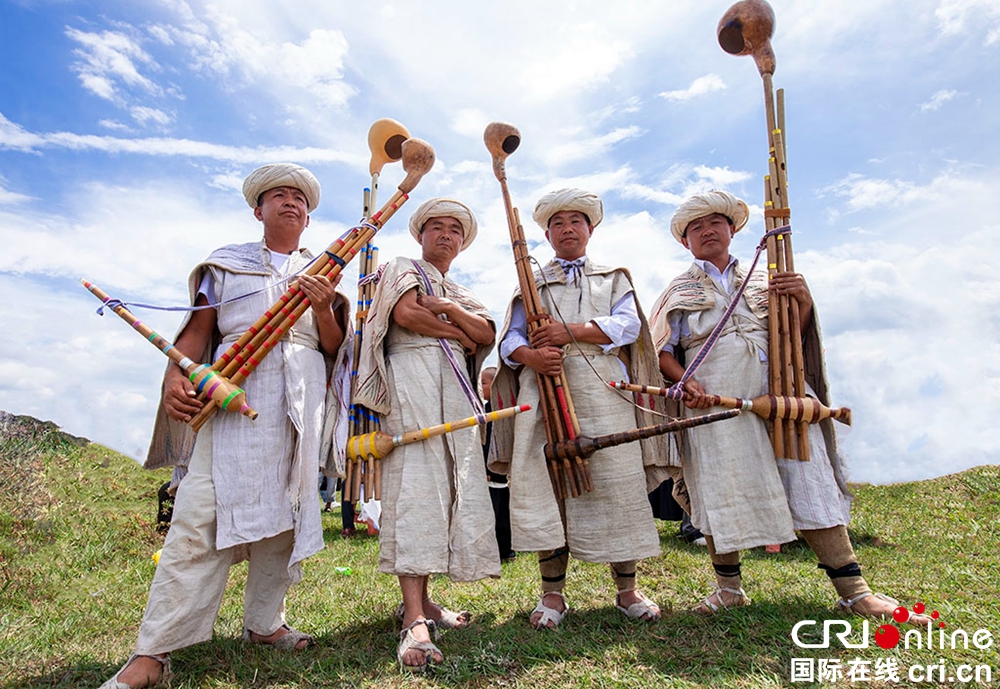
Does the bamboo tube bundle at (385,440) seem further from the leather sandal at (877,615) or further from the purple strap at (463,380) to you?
the leather sandal at (877,615)

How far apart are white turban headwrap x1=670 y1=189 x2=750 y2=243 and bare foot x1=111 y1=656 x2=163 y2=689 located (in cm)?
341

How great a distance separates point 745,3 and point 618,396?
233 centimetres

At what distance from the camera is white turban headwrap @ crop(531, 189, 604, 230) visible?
12.1ft

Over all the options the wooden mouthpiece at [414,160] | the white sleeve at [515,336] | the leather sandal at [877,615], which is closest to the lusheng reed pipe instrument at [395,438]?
the white sleeve at [515,336]

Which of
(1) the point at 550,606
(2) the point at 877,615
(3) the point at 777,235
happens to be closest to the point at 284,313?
(1) the point at 550,606

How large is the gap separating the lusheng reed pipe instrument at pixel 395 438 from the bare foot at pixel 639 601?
1197mm

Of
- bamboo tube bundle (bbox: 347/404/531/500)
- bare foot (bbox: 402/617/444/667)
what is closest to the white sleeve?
bamboo tube bundle (bbox: 347/404/531/500)

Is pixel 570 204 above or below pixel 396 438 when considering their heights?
above

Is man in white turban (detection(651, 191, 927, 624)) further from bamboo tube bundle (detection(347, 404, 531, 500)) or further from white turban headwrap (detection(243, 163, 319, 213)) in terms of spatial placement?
white turban headwrap (detection(243, 163, 319, 213))

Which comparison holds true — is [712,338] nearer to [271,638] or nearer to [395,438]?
[395,438]

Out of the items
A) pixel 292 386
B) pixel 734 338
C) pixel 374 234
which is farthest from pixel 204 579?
pixel 734 338

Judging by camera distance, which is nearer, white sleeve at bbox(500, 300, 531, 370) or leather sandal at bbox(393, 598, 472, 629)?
leather sandal at bbox(393, 598, 472, 629)

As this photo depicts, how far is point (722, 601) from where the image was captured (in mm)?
3443

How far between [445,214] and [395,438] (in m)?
1.24
